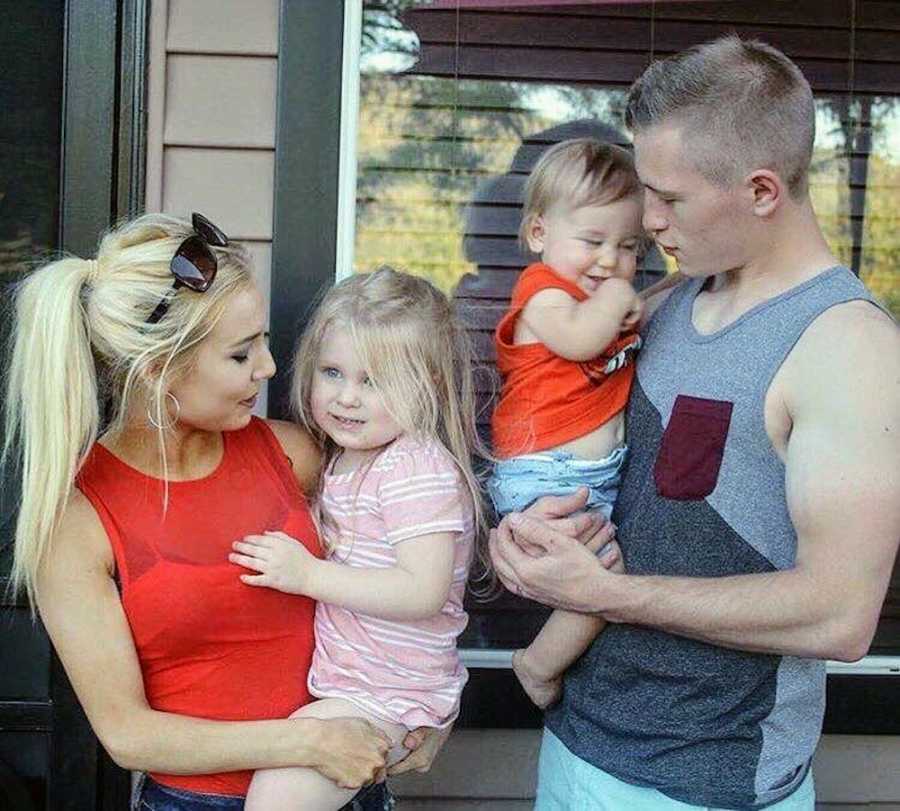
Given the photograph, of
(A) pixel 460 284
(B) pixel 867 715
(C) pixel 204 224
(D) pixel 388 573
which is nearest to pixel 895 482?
(D) pixel 388 573

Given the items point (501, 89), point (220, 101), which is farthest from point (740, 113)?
point (501, 89)

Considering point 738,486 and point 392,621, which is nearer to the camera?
point 738,486

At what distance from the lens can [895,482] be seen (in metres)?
1.62

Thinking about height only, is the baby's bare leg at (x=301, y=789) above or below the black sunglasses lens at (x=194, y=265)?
below

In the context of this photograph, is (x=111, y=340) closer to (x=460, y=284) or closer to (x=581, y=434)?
(x=581, y=434)

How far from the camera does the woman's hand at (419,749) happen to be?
1.98m

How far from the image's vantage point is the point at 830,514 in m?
1.61

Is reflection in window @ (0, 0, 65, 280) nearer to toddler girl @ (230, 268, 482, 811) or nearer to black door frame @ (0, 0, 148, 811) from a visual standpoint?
black door frame @ (0, 0, 148, 811)

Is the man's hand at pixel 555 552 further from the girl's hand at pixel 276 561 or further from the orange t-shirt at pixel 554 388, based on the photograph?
the girl's hand at pixel 276 561

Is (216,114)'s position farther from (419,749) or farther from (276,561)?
(419,749)

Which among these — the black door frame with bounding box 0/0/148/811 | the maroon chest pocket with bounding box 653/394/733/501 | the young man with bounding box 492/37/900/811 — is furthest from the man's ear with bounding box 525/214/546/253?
the black door frame with bounding box 0/0/148/811

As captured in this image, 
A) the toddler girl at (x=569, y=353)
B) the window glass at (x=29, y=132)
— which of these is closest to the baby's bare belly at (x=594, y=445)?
the toddler girl at (x=569, y=353)

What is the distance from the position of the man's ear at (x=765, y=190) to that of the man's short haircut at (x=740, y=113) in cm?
1

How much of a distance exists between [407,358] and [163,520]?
1.44ft
